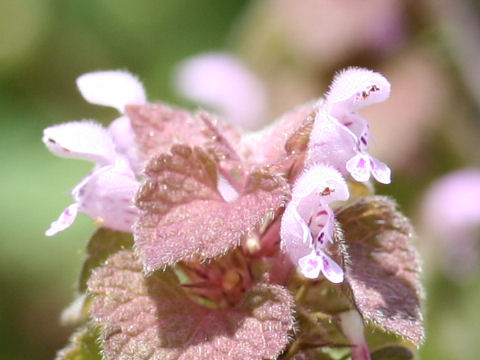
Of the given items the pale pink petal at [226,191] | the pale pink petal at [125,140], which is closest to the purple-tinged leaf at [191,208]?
the pale pink petal at [226,191]

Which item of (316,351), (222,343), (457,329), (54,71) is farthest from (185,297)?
(54,71)

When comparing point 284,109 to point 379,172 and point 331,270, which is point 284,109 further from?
point 331,270

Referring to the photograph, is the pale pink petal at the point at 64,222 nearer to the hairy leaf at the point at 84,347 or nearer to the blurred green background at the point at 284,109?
the hairy leaf at the point at 84,347

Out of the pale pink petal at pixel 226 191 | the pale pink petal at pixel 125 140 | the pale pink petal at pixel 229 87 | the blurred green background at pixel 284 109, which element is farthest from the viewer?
the pale pink petal at pixel 229 87

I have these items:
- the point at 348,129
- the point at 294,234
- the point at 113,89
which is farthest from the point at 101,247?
the point at 348,129

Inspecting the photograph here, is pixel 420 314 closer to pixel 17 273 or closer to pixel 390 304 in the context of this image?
pixel 390 304

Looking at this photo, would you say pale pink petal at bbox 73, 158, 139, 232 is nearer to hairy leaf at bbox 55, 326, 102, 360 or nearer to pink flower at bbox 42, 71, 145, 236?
pink flower at bbox 42, 71, 145, 236

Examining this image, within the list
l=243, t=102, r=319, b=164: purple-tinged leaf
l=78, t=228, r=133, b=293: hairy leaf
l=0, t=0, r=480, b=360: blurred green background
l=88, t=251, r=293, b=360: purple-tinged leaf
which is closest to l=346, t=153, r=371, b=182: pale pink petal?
l=243, t=102, r=319, b=164: purple-tinged leaf
